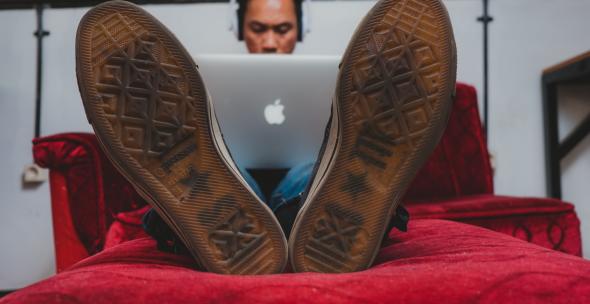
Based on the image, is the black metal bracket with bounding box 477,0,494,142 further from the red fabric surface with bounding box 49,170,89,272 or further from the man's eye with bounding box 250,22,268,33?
the red fabric surface with bounding box 49,170,89,272

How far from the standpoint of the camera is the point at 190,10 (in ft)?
5.45

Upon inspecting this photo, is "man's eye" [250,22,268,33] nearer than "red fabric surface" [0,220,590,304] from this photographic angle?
No

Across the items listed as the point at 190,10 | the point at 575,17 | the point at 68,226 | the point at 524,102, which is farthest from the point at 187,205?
the point at 575,17

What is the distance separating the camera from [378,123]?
18.1 inches

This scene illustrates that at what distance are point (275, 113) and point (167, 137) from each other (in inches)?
13.7

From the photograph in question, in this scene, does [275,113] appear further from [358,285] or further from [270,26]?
[270,26]

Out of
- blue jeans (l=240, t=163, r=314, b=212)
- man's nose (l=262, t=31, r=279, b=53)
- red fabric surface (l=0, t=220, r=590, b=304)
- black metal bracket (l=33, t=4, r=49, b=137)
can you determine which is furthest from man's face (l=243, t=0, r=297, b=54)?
red fabric surface (l=0, t=220, r=590, b=304)

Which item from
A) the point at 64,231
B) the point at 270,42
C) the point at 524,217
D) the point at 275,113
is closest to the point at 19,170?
the point at 64,231

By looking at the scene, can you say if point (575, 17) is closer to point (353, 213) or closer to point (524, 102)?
point (524, 102)

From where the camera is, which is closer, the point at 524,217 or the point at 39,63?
the point at 524,217

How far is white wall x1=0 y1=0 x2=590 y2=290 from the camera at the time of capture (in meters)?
1.67

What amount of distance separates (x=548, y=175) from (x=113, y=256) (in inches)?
62.2

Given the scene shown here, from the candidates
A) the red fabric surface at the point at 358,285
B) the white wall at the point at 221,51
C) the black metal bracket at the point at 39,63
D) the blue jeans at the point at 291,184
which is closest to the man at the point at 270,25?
the white wall at the point at 221,51

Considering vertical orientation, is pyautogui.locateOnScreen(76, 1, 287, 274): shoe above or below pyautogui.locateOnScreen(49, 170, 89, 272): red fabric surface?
above
